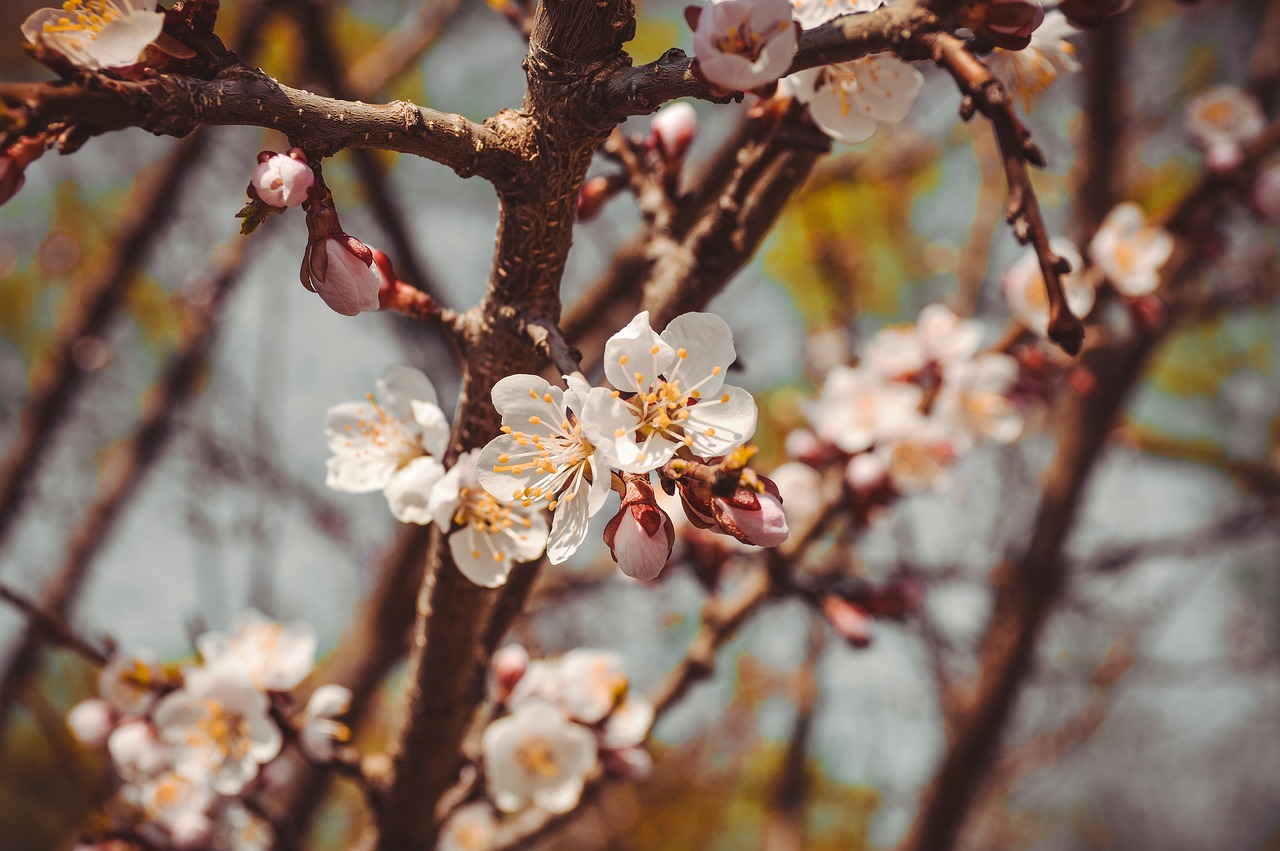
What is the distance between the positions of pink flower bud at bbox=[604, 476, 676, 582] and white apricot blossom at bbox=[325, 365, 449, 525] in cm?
31

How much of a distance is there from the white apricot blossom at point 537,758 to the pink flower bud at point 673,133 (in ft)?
3.13

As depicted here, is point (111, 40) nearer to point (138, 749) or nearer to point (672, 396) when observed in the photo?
point (672, 396)

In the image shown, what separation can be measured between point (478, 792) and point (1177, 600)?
3.85 meters

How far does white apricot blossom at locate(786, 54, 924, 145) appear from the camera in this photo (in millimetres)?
1042

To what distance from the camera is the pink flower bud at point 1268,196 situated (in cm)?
210

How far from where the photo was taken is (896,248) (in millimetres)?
4926

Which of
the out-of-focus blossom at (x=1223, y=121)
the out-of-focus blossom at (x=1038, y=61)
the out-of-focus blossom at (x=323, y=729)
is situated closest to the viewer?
the out-of-focus blossom at (x=1038, y=61)

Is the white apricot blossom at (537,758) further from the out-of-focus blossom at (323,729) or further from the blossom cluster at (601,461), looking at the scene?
the blossom cluster at (601,461)

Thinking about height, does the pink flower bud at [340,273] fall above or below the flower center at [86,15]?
below

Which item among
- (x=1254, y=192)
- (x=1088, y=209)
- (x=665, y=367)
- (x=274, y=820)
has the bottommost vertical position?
(x=1088, y=209)

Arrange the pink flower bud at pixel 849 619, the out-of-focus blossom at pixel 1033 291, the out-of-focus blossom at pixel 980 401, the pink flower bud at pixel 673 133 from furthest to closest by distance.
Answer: the out-of-focus blossom at pixel 980 401 → the out-of-focus blossom at pixel 1033 291 → the pink flower bud at pixel 849 619 → the pink flower bud at pixel 673 133

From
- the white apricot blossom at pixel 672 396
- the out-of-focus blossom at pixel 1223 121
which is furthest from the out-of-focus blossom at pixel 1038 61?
the out-of-focus blossom at pixel 1223 121

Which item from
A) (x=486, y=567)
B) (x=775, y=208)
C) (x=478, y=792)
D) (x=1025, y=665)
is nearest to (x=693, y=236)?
(x=775, y=208)

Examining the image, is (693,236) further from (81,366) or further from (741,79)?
(81,366)
